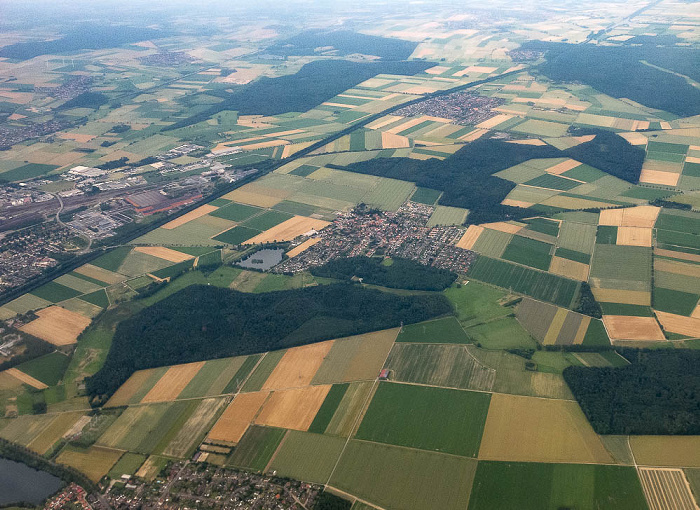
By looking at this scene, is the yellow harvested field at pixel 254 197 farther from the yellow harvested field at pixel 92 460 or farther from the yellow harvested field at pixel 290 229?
the yellow harvested field at pixel 92 460

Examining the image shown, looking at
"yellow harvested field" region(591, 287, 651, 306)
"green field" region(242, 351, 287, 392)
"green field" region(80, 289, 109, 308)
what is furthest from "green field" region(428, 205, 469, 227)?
"green field" region(80, 289, 109, 308)

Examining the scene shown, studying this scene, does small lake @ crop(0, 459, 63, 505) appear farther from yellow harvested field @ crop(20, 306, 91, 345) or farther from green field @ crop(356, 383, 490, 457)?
green field @ crop(356, 383, 490, 457)

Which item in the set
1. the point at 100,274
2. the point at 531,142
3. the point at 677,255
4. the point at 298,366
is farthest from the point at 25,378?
the point at 531,142

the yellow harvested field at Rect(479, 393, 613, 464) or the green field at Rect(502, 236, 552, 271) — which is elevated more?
the yellow harvested field at Rect(479, 393, 613, 464)

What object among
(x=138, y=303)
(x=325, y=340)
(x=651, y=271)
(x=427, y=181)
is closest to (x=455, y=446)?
(x=325, y=340)

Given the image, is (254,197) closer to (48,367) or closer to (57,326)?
(57,326)
